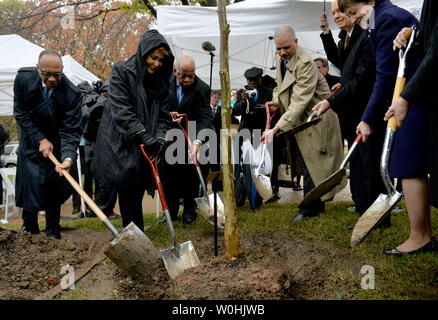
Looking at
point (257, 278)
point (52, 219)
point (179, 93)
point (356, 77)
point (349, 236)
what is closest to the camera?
point (257, 278)

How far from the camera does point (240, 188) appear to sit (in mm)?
5754

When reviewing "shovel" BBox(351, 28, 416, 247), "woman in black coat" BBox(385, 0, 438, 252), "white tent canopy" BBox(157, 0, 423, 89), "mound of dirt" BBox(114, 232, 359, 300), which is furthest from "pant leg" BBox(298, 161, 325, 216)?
"white tent canopy" BBox(157, 0, 423, 89)

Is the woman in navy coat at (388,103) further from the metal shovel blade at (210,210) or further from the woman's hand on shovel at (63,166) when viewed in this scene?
the woman's hand on shovel at (63,166)

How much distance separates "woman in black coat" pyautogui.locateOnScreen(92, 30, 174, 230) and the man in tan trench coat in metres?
1.39

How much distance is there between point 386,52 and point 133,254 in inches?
90.7

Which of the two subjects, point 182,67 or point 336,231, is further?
point 182,67

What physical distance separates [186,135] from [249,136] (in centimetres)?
154

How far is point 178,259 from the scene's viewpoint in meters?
2.89

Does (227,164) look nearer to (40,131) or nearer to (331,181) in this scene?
(331,181)

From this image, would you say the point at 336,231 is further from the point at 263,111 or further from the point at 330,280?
the point at 263,111

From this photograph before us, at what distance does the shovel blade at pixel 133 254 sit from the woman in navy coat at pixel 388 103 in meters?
1.73

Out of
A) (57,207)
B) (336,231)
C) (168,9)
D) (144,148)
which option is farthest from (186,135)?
(168,9)

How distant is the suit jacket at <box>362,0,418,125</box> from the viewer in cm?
281

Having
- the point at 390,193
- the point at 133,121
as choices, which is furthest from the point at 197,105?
the point at 390,193
